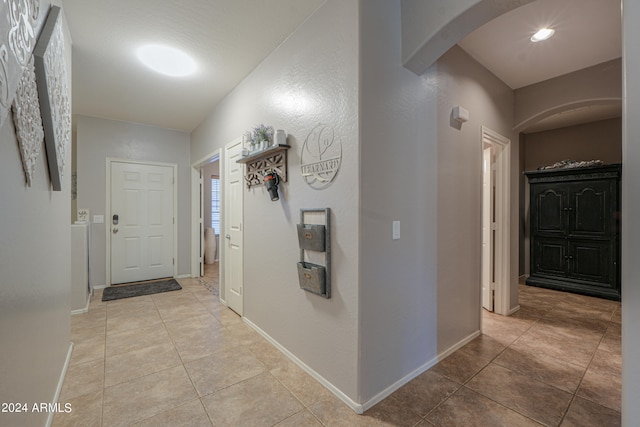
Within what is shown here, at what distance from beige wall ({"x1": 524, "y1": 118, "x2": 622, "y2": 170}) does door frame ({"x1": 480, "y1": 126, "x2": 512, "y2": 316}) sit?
8.36 feet

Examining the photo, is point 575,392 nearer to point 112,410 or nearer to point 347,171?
point 347,171

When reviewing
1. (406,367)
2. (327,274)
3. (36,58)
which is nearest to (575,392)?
(406,367)

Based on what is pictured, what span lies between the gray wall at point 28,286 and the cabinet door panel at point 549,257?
19.4 ft

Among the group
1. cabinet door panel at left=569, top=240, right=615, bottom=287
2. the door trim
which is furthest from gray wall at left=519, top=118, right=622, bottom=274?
the door trim

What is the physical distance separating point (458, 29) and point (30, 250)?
2547mm

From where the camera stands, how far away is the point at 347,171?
1.75 m

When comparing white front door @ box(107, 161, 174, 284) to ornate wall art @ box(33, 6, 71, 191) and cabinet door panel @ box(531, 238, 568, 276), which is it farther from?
cabinet door panel @ box(531, 238, 568, 276)

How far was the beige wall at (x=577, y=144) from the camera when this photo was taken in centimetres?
430

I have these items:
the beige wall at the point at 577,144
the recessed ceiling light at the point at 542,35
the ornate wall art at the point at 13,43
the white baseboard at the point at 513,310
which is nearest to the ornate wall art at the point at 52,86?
the ornate wall art at the point at 13,43

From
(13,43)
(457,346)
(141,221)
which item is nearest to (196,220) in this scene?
(141,221)

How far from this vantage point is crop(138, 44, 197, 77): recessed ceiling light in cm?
255

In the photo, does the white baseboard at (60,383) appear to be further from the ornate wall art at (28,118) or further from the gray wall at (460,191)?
the gray wall at (460,191)

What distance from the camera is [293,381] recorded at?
1972 mm

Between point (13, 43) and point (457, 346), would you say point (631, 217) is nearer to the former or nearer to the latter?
point (457, 346)
